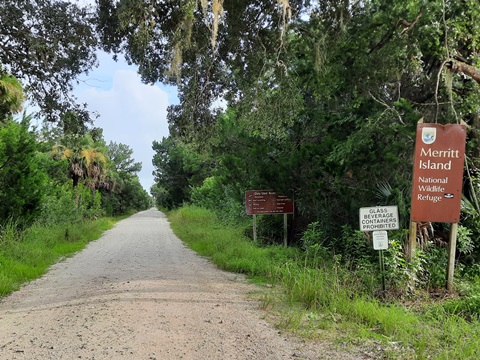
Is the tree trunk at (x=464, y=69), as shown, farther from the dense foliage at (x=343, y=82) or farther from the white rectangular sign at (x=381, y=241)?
the white rectangular sign at (x=381, y=241)

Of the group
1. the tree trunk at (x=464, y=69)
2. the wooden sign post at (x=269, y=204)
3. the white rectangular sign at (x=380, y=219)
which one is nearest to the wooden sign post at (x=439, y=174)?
the white rectangular sign at (x=380, y=219)

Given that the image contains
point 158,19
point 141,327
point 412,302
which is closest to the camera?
Result: point 141,327

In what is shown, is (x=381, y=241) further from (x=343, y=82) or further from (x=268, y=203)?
(x=268, y=203)

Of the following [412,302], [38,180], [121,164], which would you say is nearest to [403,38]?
[412,302]

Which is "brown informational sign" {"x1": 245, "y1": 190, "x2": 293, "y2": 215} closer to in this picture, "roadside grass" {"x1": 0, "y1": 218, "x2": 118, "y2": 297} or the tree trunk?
"roadside grass" {"x1": 0, "y1": 218, "x2": 118, "y2": 297}

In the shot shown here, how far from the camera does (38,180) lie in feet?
46.3

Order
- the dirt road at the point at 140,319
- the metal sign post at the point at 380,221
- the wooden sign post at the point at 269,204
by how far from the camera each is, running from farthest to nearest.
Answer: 1. the wooden sign post at the point at 269,204
2. the metal sign post at the point at 380,221
3. the dirt road at the point at 140,319

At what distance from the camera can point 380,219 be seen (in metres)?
6.54

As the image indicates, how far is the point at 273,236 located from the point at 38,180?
28.4ft

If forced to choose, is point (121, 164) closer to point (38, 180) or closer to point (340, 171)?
point (38, 180)

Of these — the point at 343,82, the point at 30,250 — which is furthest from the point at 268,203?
the point at 30,250

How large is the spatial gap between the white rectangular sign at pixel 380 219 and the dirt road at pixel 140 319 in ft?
7.42

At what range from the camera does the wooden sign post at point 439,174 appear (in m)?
6.98

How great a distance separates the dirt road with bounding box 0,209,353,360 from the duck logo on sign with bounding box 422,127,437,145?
4134 millimetres
